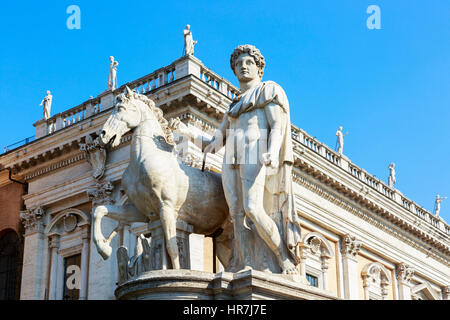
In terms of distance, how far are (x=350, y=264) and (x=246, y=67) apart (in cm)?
→ 2288

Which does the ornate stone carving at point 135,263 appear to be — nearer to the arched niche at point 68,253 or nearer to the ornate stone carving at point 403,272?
the arched niche at point 68,253

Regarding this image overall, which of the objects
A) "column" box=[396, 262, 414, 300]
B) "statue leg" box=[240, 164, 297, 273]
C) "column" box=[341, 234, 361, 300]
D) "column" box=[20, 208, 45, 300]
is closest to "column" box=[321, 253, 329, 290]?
"column" box=[341, 234, 361, 300]

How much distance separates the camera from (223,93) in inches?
1005

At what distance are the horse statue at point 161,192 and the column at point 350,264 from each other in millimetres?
22185

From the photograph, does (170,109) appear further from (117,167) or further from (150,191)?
(150,191)

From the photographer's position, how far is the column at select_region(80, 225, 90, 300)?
1001 inches

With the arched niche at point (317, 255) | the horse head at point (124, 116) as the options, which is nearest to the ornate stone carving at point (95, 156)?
the arched niche at point (317, 255)

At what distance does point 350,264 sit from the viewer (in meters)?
31.5

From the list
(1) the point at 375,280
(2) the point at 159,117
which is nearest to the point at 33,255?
(1) the point at 375,280

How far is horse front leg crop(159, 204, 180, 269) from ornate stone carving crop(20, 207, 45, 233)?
19.6 meters

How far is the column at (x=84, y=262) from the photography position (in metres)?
25.4
